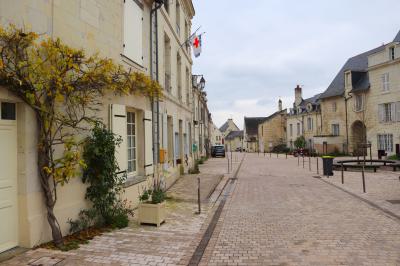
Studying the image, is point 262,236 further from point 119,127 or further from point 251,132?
point 251,132

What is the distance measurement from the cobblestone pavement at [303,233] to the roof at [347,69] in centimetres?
2694

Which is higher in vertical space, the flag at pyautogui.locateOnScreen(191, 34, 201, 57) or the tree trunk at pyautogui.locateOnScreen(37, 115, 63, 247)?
the flag at pyautogui.locateOnScreen(191, 34, 201, 57)

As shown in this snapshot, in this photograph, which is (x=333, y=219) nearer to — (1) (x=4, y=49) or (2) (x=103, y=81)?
(2) (x=103, y=81)

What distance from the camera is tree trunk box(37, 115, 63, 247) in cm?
427


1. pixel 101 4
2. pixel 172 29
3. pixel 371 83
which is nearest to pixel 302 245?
pixel 101 4

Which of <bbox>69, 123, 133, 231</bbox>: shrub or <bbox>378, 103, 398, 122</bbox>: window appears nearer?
<bbox>69, 123, 133, 231</bbox>: shrub

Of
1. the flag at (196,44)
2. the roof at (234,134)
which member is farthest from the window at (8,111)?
the roof at (234,134)

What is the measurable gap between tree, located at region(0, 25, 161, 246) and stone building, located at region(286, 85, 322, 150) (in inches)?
1349

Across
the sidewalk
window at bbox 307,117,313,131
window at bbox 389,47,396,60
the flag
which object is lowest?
the sidewalk

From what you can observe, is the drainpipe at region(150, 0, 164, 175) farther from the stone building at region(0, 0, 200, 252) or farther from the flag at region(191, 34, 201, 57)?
the flag at region(191, 34, 201, 57)

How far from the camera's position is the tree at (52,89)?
386cm

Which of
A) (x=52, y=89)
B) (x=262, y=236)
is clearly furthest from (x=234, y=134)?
(x=52, y=89)

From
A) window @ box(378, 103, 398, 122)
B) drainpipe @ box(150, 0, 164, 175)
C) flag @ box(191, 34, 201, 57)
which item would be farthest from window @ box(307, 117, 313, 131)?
drainpipe @ box(150, 0, 164, 175)

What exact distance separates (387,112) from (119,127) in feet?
86.7
